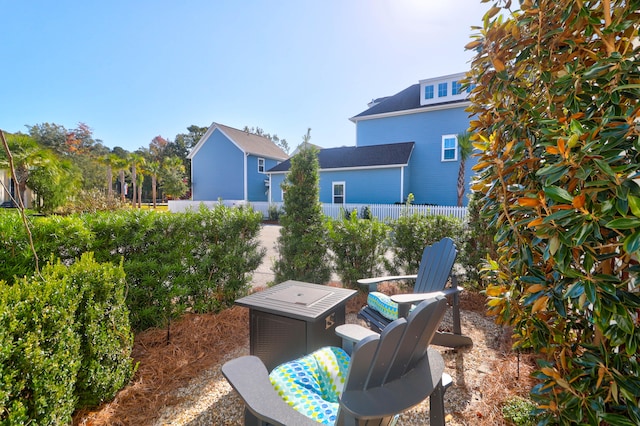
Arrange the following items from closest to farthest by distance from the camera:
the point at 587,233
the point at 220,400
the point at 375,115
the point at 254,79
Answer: the point at 587,233 → the point at 220,400 → the point at 254,79 → the point at 375,115

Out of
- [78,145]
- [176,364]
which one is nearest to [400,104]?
[176,364]

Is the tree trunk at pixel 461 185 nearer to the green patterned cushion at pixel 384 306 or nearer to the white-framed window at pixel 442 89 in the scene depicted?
the white-framed window at pixel 442 89

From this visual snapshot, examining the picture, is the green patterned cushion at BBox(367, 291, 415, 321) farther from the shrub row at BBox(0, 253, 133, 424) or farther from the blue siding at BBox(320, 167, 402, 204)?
the blue siding at BBox(320, 167, 402, 204)

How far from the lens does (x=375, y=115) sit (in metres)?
16.8

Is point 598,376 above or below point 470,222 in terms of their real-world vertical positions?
below

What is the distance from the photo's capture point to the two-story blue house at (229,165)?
2003 cm

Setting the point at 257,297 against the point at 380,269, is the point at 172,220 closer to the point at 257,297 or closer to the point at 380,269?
the point at 257,297

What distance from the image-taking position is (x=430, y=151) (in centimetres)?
1552

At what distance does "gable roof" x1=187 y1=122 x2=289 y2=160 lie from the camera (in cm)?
1997

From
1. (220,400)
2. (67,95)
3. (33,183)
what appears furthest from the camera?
(67,95)

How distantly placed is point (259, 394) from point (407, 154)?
50.4 feet

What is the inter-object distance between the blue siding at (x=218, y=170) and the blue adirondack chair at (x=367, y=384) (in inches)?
765

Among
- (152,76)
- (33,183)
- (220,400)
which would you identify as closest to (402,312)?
(220,400)

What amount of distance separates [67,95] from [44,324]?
14.4m
